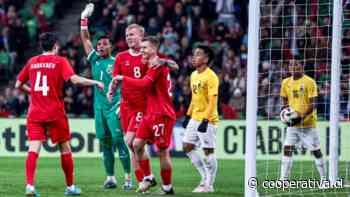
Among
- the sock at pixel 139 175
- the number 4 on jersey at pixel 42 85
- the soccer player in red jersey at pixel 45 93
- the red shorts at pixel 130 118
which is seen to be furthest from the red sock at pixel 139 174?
the number 4 on jersey at pixel 42 85

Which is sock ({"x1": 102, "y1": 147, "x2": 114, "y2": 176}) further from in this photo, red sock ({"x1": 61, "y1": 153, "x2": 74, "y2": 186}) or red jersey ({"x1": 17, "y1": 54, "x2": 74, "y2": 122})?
red jersey ({"x1": 17, "y1": 54, "x2": 74, "y2": 122})

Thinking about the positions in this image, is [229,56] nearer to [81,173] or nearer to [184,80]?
[184,80]

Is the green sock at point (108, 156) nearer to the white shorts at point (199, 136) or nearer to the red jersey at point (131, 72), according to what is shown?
the white shorts at point (199, 136)

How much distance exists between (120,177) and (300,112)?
135 inches

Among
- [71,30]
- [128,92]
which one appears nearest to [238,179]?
[128,92]

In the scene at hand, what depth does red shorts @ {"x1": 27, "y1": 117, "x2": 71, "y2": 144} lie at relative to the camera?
42.2 feet

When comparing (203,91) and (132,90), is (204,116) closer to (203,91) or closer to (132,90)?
(203,91)

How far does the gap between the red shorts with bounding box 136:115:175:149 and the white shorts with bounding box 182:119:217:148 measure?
1.25 m

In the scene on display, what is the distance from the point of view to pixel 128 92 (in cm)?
1377

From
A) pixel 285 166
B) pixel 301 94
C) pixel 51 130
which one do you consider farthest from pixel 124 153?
pixel 301 94

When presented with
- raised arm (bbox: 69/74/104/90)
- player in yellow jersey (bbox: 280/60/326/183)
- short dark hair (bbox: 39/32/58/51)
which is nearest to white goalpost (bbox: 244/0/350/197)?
player in yellow jersey (bbox: 280/60/326/183)

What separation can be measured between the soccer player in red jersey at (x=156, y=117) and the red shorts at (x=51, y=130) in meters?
Result: 0.97

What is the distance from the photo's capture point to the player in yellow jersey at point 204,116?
1438 centimetres

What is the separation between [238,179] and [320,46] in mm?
2694
